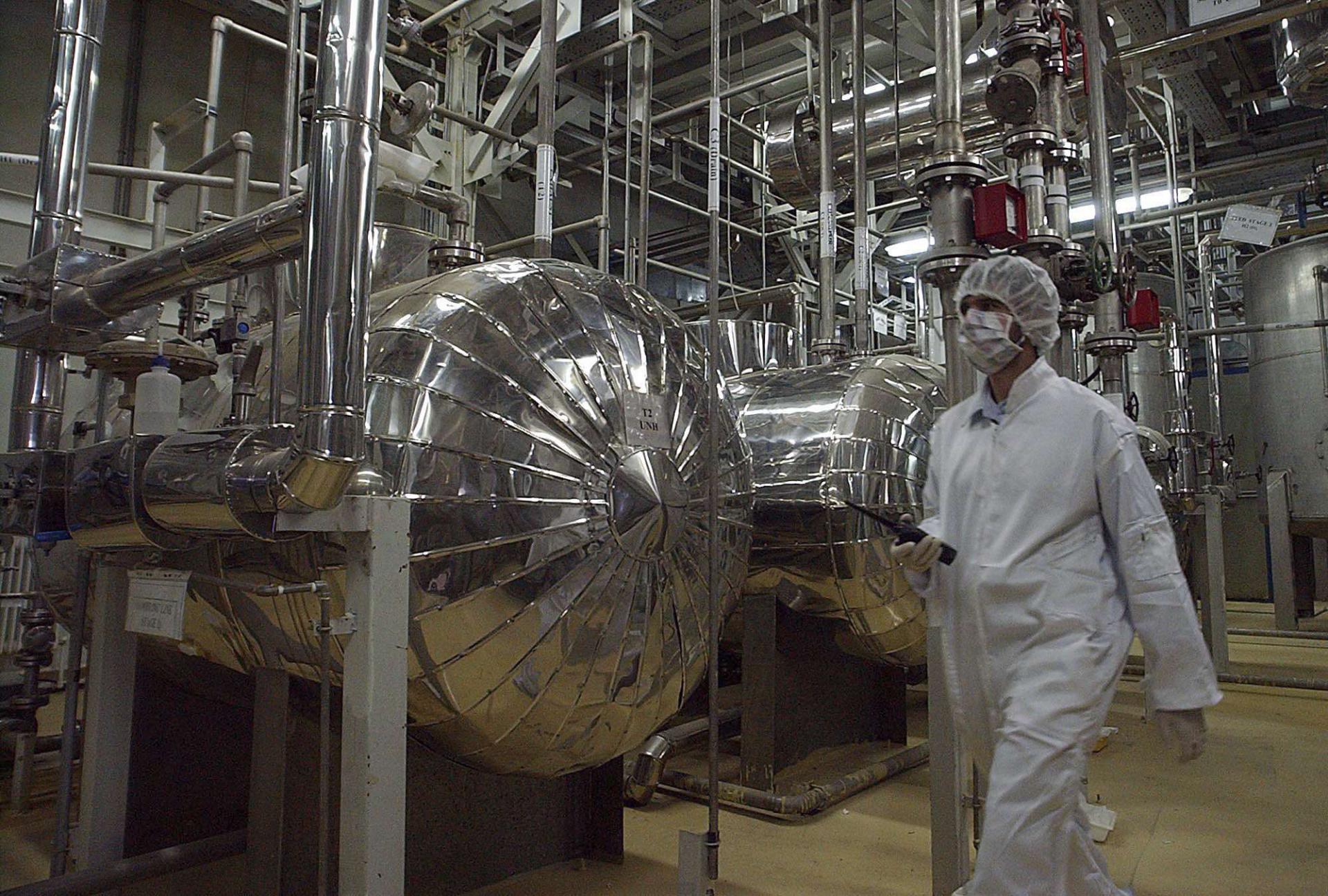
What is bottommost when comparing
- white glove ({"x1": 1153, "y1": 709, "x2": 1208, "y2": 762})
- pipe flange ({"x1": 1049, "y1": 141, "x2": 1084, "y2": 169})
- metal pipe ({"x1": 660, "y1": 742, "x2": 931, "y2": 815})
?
metal pipe ({"x1": 660, "y1": 742, "x2": 931, "y2": 815})

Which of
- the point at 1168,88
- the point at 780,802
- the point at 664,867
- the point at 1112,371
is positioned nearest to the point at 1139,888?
the point at 780,802

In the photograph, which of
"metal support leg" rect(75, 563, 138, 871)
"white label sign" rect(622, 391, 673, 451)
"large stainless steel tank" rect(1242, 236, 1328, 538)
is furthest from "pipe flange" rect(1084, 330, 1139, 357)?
"large stainless steel tank" rect(1242, 236, 1328, 538)

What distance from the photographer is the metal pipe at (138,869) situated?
6.08ft

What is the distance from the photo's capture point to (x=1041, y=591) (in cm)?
161

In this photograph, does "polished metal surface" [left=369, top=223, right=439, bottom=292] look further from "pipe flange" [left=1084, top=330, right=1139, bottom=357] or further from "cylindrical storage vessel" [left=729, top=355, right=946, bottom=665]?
"pipe flange" [left=1084, top=330, right=1139, bottom=357]

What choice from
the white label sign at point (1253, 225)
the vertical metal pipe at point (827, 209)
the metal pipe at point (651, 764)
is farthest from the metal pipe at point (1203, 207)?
the metal pipe at point (651, 764)

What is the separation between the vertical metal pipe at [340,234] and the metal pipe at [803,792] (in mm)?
2062

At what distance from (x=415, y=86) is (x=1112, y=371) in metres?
2.56

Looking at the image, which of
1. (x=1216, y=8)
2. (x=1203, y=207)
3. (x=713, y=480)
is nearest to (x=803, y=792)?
(x=713, y=480)

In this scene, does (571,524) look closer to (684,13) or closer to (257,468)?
(257,468)

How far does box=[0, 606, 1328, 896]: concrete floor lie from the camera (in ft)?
7.90

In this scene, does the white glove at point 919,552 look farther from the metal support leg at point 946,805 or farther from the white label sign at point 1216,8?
the white label sign at point 1216,8

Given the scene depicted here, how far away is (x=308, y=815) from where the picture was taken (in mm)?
1892

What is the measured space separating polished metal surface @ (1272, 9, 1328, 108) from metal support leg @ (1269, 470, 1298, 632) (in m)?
3.03
